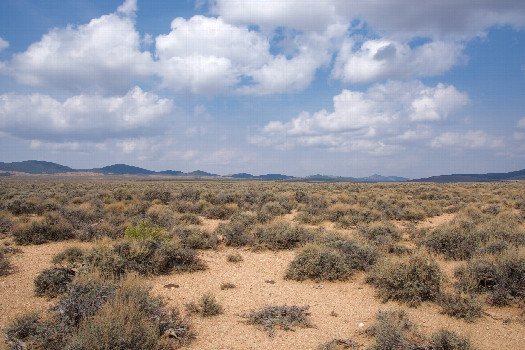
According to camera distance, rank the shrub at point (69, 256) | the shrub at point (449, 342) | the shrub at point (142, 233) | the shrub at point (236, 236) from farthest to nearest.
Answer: the shrub at point (236, 236) → the shrub at point (142, 233) → the shrub at point (69, 256) → the shrub at point (449, 342)

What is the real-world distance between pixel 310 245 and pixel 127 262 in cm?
588

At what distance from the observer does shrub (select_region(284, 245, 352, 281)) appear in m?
8.45

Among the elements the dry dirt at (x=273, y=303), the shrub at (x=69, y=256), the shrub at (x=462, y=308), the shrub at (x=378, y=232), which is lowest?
the dry dirt at (x=273, y=303)

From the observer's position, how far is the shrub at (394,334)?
462 centimetres

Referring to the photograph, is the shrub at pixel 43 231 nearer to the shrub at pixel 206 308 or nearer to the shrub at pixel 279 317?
the shrub at pixel 206 308

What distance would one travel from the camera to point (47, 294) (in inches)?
257

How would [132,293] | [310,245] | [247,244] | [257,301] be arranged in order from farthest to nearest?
[247,244]
[310,245]
[257,301]
[132,293]

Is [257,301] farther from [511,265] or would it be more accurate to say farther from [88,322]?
[511,265]

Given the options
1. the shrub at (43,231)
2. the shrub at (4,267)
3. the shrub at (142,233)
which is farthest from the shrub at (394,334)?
the shrub at (43,231)

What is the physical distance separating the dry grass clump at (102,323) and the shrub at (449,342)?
14.7ft

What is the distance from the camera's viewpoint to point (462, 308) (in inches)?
236

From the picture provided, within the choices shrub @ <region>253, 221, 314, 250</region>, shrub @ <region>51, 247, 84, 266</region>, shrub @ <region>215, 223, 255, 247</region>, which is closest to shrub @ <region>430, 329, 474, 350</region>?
shrub @ <region>253, 221, 314, 250</region>

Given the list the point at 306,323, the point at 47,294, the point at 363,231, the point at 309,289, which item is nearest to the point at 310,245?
the point at 309,289

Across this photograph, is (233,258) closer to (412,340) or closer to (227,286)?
(227,286)
